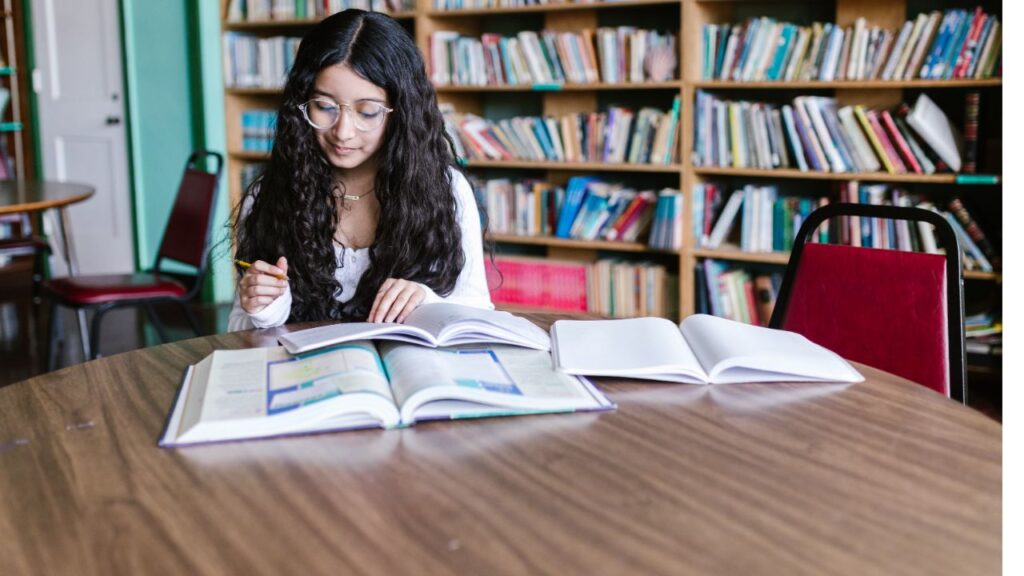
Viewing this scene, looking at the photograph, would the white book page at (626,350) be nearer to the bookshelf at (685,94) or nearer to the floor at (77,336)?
the bookshelf at (685,94)

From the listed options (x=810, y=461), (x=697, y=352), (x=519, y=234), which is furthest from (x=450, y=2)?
(x=810, y=461)

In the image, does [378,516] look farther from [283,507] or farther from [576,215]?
[576,215]

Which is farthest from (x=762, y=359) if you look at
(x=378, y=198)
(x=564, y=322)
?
(x=378, y=198)

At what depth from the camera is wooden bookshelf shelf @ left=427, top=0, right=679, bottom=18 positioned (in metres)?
3.60

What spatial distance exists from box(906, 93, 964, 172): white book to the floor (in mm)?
691

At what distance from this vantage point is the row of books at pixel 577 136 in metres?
3.66

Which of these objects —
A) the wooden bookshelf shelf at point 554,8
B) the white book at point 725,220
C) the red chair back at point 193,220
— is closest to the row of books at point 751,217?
the white book at point 725,220

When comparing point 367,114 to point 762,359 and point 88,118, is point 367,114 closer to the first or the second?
point 762,359

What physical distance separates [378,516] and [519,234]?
3246mm

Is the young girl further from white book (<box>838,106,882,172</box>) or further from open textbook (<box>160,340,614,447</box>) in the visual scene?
white book (<box>838,106,882,172</box>)

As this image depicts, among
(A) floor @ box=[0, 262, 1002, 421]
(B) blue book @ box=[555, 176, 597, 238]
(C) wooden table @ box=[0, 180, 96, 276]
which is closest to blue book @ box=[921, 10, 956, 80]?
(A) floor @ box=[0, 262, 1002, 421]

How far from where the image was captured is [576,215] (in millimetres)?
3912

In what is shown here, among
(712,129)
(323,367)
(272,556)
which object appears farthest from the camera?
(712,129)

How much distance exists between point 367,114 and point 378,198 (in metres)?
0.19
